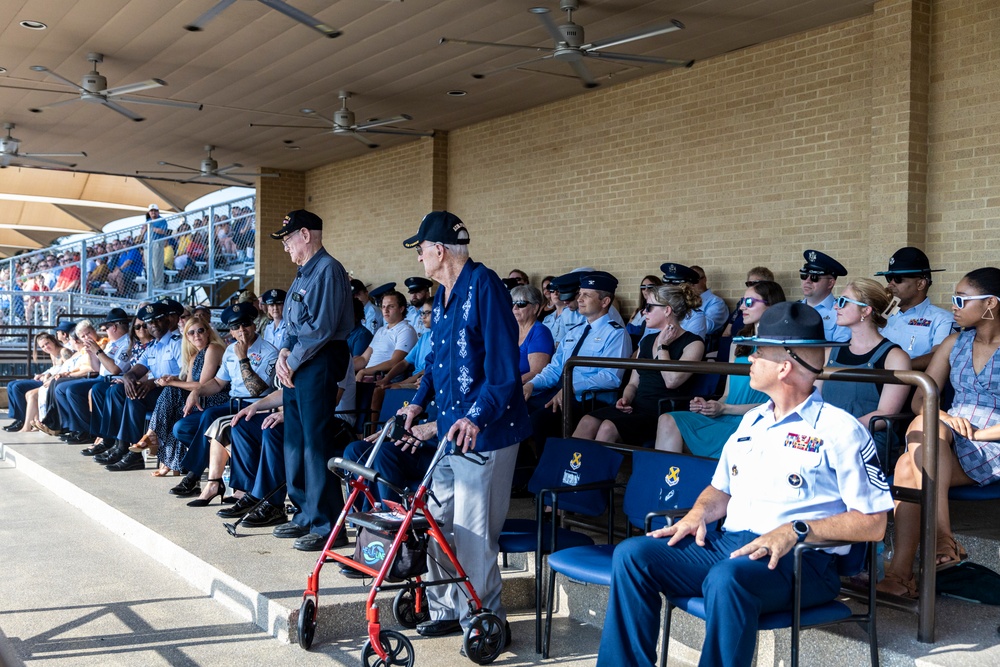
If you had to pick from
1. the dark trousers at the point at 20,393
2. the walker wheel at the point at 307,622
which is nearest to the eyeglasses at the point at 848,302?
the walker wheel at the point at 307,622

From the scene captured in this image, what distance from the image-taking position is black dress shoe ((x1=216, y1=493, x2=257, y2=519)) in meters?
5.50

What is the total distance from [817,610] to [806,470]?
40cm

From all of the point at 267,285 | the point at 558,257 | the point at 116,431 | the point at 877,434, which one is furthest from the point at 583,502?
the point at 267,285

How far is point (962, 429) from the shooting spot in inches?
143

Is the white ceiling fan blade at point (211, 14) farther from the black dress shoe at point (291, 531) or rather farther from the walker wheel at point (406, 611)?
the walker wheel at point (406, 611)

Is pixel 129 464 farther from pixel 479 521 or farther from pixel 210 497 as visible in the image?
pixel 479 521

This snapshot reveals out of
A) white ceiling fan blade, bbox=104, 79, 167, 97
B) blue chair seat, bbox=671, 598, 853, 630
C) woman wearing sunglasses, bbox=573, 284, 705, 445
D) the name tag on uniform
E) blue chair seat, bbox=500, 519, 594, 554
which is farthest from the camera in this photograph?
white ceiling fan blade, bbox=104, 79, 167, 97

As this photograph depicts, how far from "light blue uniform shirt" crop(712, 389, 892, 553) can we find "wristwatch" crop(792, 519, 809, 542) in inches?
4.1

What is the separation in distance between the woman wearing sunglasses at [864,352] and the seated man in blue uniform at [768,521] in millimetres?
1334

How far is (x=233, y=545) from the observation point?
193 inches

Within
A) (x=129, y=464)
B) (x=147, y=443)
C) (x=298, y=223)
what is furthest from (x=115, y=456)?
(x=298, y=223)

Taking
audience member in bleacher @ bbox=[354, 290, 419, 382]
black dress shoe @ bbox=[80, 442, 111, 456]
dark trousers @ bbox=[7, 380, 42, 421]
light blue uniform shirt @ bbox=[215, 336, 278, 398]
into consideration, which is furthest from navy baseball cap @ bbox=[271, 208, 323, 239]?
dark trousers @ bbox=[7, 380, 42, 421]

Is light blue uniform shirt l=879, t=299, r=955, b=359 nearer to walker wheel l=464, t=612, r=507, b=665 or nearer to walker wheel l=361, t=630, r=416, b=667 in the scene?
walker wheel l=464, t=612, r=507, b=665

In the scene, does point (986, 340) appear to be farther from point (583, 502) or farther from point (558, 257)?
point (558, 257)
